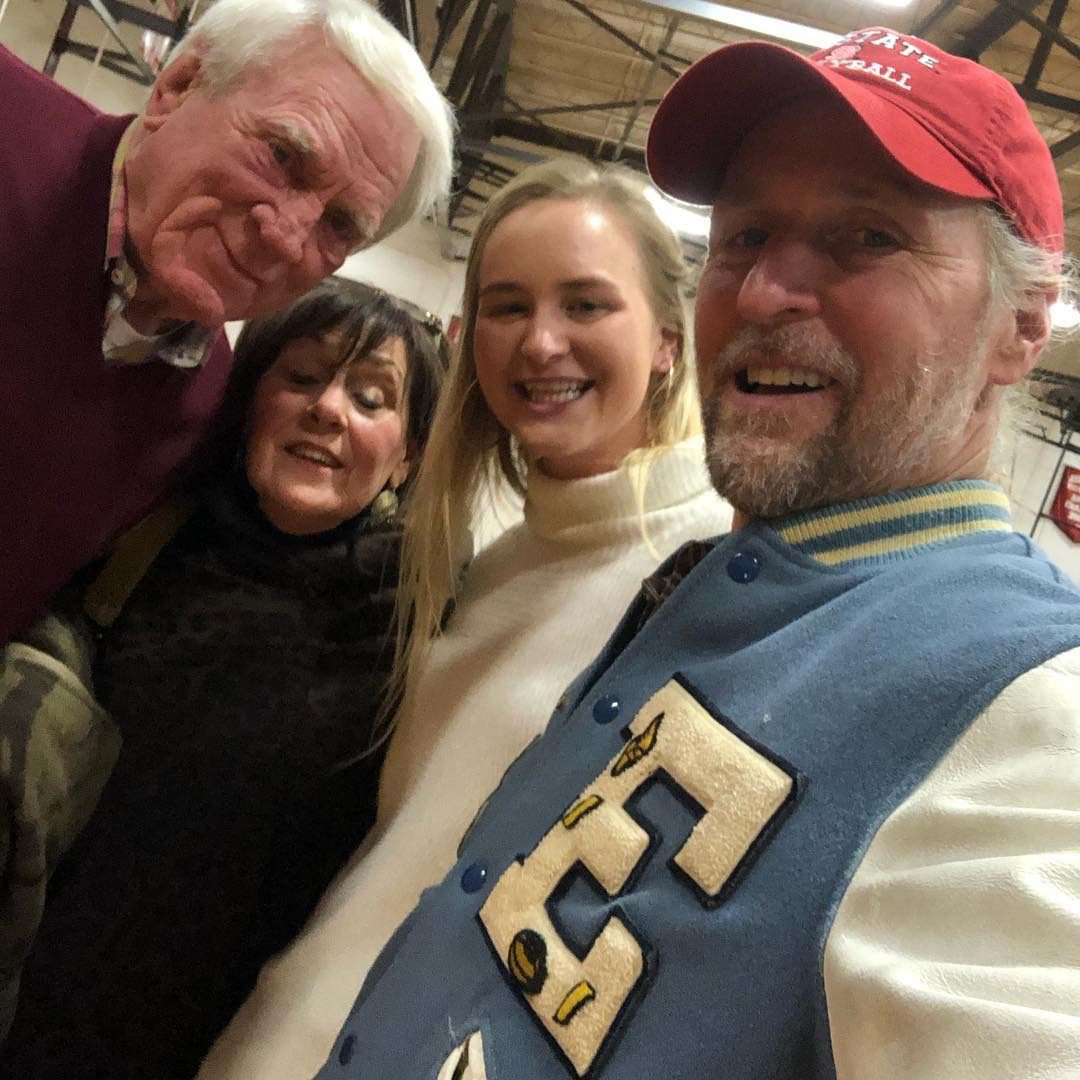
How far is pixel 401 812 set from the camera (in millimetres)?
1171

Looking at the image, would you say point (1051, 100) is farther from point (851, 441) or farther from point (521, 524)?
point (851, 441)

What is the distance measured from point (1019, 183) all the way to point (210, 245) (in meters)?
0.94

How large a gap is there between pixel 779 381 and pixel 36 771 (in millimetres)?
992

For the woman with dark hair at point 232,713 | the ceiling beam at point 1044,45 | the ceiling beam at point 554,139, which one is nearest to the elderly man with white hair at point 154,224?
the woman with dark hair at point 232,713

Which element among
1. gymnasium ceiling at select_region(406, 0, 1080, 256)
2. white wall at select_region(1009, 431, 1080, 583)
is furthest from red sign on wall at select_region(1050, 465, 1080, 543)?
gymnasium ceiling at select_region(406, 0, 1080, 256)

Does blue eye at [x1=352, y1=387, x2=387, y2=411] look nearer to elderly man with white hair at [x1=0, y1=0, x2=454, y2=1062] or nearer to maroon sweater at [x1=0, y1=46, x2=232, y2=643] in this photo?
elderly man with white hair at [x1=0, y1=0, x2=454, y2=1062]

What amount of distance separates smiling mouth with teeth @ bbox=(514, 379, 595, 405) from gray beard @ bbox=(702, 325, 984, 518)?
22.7 inches

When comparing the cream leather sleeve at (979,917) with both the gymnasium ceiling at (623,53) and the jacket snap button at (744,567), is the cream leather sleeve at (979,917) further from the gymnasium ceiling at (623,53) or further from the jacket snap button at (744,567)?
the gymnasium ceiling at (623,53)

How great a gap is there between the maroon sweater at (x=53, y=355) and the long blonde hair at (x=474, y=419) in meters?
0.47

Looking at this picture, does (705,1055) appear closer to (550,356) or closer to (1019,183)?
(1019,183)

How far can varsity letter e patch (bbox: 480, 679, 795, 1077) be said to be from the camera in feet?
1.75

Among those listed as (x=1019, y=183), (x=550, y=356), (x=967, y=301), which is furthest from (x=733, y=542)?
(x=550, y=356)

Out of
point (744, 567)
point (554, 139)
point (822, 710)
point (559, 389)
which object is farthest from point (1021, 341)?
point (554, 139)

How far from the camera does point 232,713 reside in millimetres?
1291
